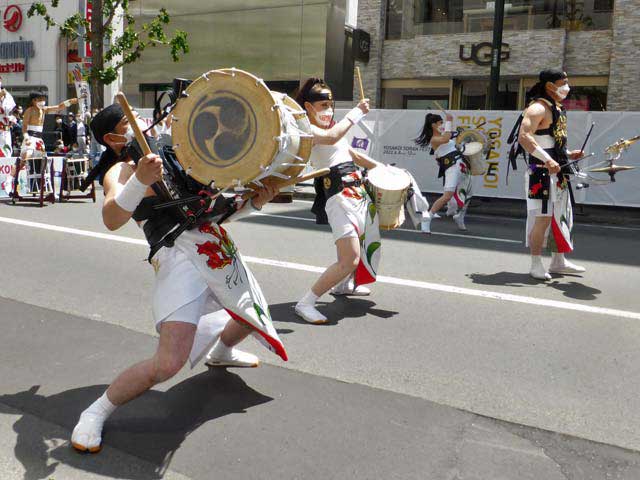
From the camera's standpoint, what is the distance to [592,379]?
161 inches

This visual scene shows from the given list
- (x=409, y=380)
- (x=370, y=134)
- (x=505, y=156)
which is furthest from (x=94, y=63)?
(x=409, y=380)

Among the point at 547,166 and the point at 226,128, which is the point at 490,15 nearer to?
the point at 547,166

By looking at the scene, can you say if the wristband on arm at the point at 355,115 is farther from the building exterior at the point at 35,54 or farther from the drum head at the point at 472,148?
the building exterior at the point at 35,54

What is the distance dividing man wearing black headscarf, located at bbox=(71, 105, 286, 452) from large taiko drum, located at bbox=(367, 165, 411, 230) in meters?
2.03

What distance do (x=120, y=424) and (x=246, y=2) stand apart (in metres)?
23.1

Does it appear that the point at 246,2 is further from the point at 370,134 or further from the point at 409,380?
the point at 409,380

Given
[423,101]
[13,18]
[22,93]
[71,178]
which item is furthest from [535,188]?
[13,18]

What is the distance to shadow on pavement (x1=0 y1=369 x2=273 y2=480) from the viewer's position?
9.64 feet

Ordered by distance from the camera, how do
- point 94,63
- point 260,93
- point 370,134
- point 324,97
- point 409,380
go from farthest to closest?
point 94,63 → point 370,134 → point 324,97 → point 409,380 → point 260,93

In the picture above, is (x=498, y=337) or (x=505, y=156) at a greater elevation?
(x=505, y=156)

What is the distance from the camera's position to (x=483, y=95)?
19.8 meters

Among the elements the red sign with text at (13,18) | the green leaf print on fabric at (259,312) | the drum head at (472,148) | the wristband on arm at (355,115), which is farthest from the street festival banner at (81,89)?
the red sign with text at (13,18)

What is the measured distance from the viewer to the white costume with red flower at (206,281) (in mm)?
3076

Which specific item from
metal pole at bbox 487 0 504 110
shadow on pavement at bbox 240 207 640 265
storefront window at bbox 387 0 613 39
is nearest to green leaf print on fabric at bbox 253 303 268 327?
shadow on pavement at bbox 240 207 640 265
